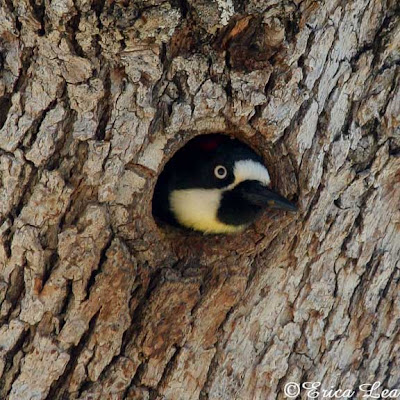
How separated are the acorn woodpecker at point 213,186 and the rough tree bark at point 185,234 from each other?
32 centimetres

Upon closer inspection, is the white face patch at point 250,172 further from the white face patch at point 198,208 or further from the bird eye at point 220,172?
the white face patch at point 198,208

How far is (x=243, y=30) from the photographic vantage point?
2.83 meters

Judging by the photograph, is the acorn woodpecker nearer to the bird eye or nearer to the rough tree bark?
the bird eye

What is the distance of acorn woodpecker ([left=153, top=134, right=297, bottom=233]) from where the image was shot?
3607 mm

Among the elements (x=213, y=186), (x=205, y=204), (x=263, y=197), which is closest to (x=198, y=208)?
(x=205, y=204)

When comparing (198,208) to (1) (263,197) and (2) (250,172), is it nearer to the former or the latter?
(2) (250,172)

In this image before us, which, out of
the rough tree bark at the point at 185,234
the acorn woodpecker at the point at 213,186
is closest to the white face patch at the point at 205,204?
the acorn woodpecker at the point at 213,186

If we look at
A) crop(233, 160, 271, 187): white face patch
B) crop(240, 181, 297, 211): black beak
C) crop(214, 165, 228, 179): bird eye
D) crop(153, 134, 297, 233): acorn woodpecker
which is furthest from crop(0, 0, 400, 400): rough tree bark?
crop(214, 165, 228, 179): bird eye

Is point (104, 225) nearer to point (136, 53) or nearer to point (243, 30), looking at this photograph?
point (136, 53)

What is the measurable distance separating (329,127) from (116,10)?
1091 mm

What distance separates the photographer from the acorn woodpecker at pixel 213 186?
3607 mm

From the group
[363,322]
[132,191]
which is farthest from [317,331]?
[132,191]

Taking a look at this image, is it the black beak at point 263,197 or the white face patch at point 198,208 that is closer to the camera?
the black beak at point 263,197

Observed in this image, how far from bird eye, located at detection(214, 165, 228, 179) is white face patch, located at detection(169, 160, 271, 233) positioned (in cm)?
7
